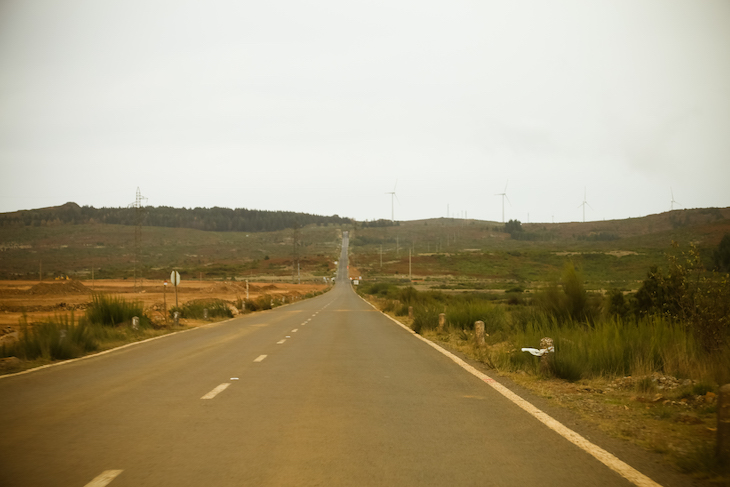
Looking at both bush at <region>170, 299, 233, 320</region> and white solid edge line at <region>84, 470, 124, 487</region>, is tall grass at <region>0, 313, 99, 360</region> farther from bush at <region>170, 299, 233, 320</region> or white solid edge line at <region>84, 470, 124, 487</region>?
bush at <region>170, 299, 233, 320</region>

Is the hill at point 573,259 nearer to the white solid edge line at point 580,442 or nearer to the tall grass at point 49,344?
the tall grass at point 49,344

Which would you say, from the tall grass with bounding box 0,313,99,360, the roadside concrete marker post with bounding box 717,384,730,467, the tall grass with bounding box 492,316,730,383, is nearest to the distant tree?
the tall grass with bounding box 492,316,730,383

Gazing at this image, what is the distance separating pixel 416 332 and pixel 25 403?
53.2 ft

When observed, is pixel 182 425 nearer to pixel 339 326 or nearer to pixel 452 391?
pixel 452 391

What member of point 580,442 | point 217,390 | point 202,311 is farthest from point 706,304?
point 202,311

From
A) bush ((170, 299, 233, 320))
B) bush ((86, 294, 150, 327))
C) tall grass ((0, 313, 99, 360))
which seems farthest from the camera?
bush ((170, 299, 233, 320))

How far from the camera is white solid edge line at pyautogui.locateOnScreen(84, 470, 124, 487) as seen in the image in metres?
5.14

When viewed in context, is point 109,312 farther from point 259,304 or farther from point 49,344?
point 259,304

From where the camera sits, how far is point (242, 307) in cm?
4241

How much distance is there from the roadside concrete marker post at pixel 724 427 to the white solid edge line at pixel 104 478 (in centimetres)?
529

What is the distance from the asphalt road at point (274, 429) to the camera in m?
5.46

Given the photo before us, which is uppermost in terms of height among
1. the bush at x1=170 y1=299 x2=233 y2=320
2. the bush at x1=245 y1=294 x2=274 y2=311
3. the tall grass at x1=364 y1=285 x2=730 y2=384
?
the tall grass at x1=364 y1=285 x2=730 y2=384

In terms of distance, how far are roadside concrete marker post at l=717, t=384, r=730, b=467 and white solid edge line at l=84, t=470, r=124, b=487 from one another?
17.4 ft

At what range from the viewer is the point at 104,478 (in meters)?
5.30
